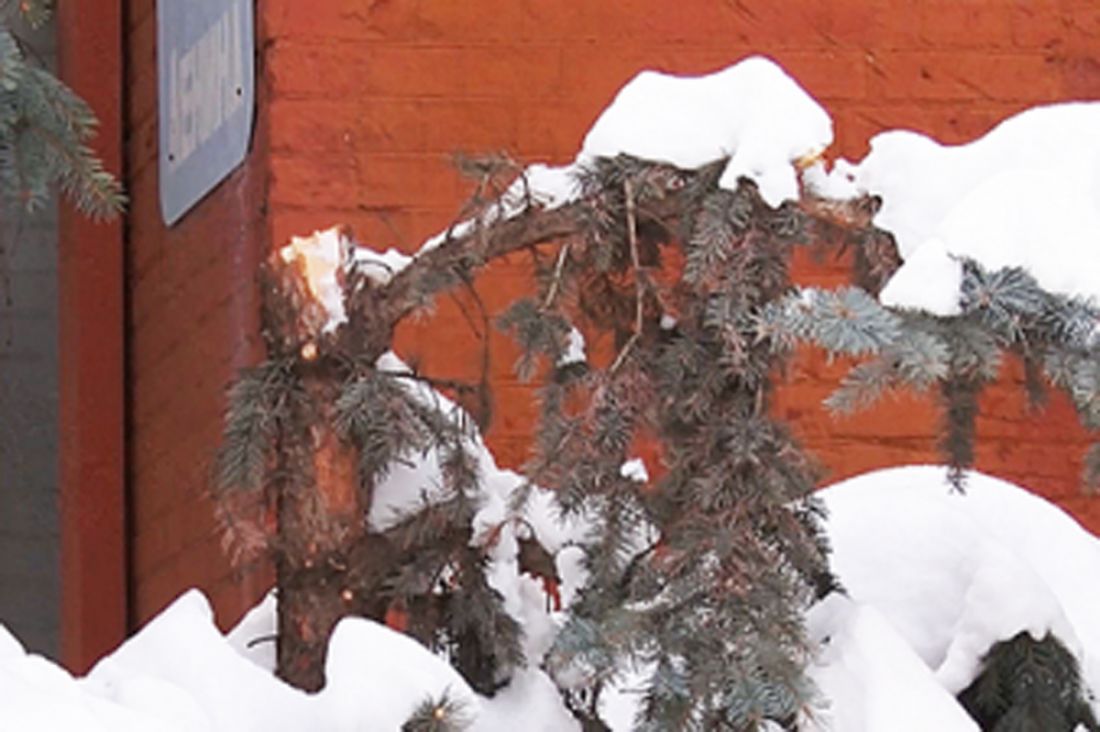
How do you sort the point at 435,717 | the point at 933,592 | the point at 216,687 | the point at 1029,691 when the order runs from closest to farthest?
the point at 435,717, the point at 216,687, the point at 1029,691, the point at 933,592

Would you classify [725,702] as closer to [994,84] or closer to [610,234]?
[610,234]

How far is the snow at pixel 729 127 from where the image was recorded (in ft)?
6.91

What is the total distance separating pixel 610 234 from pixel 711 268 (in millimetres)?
150

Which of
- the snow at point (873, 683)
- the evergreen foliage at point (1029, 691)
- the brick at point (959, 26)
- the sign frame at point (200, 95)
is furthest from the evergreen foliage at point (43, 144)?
the brick at point (959, 26)

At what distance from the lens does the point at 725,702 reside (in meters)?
1.94

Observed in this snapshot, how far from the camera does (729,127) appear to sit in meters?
2.17

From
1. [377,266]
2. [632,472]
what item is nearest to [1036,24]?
[377,266]

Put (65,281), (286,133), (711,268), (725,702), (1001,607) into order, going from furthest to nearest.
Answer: (65,281) < (286,133) < (1001,607) < (711,268) < (725,702)

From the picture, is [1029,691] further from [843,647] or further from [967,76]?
[967,76]

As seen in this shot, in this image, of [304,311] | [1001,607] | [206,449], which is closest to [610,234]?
[304,311]

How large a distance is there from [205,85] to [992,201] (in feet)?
6.50

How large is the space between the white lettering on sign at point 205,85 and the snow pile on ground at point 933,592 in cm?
137

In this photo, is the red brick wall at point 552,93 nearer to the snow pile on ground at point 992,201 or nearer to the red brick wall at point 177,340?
the red brick wall at point 177,340

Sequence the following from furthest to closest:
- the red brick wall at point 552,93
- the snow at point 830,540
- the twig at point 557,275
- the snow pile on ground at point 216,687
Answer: the red brick wall at point 552,93 < the twig at point 557,275 < the snow at point 830,540 < the snow pile on ground at point 216,687
